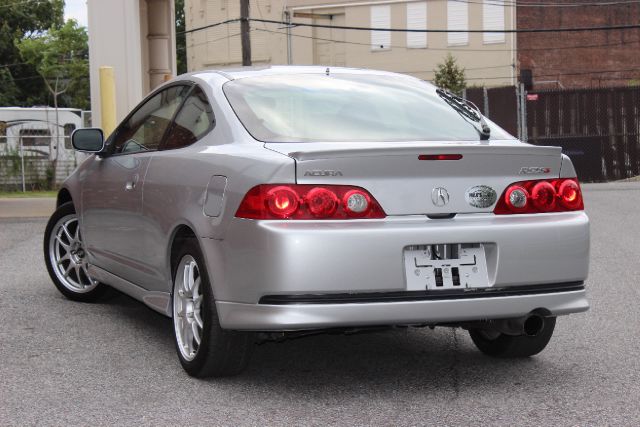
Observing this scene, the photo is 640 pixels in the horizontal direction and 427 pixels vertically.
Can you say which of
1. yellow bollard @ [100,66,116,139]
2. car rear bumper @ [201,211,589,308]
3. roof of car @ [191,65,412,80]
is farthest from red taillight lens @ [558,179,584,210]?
yellow bollard @ [100,66,116,139]

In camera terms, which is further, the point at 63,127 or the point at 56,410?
the point at 63,127

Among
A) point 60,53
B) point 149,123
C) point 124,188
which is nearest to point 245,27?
point 149,123

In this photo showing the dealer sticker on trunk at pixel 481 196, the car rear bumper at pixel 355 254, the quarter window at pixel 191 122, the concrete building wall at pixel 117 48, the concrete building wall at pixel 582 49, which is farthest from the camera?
Result: the concrete building wall at pixel 582 49

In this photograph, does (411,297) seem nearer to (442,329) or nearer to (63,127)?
(442,329)

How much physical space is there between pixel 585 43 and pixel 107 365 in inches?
2010

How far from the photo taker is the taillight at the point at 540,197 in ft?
16.0

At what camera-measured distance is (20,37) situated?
2559 inches

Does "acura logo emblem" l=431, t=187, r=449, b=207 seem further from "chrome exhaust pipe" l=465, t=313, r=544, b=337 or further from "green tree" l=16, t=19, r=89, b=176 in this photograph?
"green tree" l=16, t=19, r=89, b=176

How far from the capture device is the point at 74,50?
2367 inches

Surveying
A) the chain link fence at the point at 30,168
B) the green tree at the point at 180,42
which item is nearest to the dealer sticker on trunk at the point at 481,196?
the chain link fence at the point at 30,168

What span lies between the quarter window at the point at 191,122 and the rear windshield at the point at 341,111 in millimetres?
170

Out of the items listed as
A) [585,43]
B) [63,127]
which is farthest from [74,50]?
[585,43]

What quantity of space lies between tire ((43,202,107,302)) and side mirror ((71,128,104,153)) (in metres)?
0.93

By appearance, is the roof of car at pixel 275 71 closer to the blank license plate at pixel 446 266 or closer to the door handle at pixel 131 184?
the door handle at pixel 131 184
